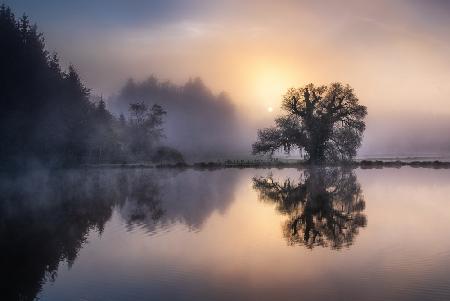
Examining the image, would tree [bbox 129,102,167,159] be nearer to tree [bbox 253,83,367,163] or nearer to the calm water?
tree [bbox 253,83,367,163]

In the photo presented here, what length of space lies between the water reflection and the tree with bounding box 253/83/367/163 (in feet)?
144

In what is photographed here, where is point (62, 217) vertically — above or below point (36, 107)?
below

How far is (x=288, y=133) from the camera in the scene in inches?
3342

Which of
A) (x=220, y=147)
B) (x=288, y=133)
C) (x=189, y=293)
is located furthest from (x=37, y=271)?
(x=220, y=147)

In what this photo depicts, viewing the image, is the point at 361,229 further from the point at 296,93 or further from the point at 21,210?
the point at 296,93

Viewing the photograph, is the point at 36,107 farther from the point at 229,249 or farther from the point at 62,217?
the point at 229,249

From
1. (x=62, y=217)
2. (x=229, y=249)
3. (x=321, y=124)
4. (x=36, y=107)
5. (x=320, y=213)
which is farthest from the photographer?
(x=321, y=124)

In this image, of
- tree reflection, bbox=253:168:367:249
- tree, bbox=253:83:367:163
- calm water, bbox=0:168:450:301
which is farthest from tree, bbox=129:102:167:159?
calm water, bbox=0:168:450:301

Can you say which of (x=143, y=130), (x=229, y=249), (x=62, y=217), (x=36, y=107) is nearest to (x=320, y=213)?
(x=229, y=249)

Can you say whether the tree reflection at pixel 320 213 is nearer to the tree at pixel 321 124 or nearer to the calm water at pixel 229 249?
the calm water at pixel 229 249

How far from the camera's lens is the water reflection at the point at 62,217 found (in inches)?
593

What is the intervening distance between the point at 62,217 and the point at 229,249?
42.6 ft

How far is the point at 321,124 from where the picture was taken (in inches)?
3194

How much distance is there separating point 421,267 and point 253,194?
23.7m
